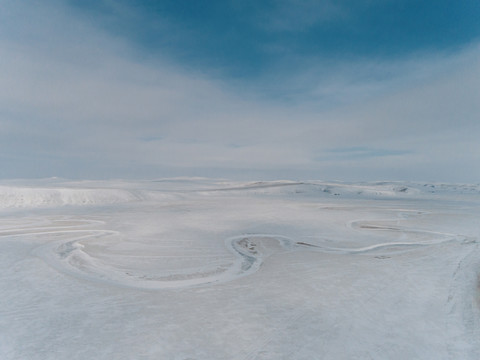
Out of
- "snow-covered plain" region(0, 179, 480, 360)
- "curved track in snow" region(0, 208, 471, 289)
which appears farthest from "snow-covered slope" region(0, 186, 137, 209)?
"snow-covered plain" region(0, 179, 480, 360)

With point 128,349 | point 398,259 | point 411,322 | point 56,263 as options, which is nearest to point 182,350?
point 128,349

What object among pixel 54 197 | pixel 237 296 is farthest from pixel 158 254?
pixel 54 197

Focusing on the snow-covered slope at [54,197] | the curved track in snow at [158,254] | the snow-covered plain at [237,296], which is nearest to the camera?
→ the snow-covered plain at [237,296]

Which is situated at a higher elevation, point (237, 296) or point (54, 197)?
point (54, 197)

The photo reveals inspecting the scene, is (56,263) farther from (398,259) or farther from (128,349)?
(398,259)

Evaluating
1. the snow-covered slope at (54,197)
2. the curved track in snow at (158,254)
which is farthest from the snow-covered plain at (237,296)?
the snow-covered slope at (54,197)

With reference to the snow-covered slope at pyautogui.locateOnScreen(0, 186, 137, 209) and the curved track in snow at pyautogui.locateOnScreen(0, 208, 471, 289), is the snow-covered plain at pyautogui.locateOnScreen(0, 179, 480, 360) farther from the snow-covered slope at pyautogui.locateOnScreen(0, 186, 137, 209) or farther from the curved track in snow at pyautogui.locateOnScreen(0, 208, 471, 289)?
the snow-covered slope at pyautogui.locateOnScreen(0, 186, 137, 209)

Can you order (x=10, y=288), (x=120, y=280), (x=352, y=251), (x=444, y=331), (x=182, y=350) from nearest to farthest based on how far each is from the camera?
(x=182, y=350)
(x=444, y=331)
(x=10, y=288)
(x=120, y=280)
(x=352, y=251)

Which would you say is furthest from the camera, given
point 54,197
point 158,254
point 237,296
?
point 54,197

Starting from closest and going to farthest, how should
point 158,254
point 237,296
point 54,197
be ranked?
point 237,296 → point 158,254 → point 54,197

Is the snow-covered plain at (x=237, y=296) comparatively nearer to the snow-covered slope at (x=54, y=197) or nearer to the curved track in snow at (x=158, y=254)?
the curved track in snow at (x=158, y=254)

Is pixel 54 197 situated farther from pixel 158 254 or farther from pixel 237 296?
pixel 237 296
